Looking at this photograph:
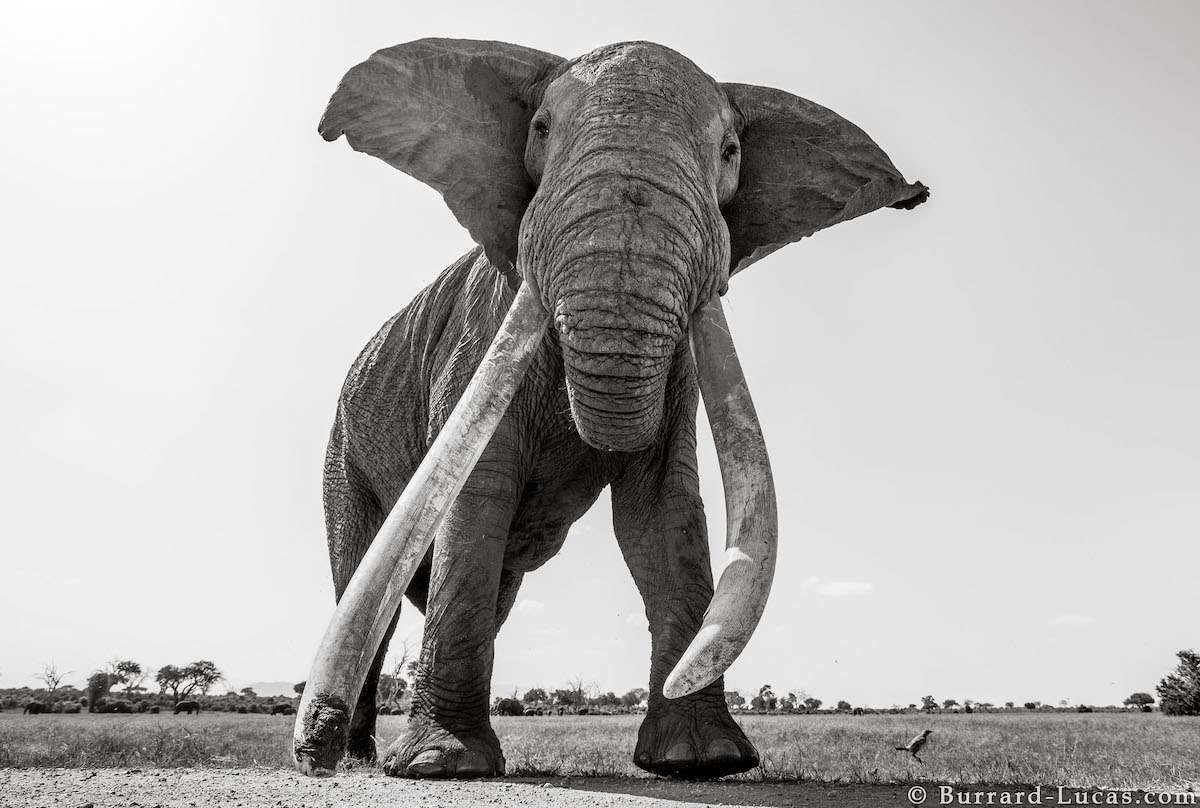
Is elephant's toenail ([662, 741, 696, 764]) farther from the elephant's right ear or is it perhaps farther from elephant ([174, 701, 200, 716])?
elephant ([174, 701, 200, 716])

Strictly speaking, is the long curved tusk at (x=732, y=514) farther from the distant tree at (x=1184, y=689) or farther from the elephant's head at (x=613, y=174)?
the distant tree at (x=1184, y=689)

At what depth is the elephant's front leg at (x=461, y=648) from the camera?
5.23 metres

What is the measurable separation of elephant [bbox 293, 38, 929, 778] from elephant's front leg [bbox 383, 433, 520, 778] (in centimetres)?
1

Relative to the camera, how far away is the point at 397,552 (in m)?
3.85

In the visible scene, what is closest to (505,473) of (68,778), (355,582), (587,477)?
(587,477)

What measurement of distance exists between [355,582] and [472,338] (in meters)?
2.83

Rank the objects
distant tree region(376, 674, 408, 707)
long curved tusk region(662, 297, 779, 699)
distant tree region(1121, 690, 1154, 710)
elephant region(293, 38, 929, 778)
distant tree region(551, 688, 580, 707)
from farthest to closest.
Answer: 1. distant tree region(1121, 690, 1154, 710)
2. distant tree region(551, 688, 580, 707)
3. distant tree region(376, 674, 408, 707)
4. elephant region(293, 38, 929, 778)
5. long curved tusk region(662, 297, 779, 699)

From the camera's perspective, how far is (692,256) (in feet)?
15.1

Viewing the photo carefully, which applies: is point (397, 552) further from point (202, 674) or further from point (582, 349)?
point (202, 674)

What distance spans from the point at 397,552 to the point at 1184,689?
4611 cm

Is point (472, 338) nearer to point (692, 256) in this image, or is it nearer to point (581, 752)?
point (692, 256)

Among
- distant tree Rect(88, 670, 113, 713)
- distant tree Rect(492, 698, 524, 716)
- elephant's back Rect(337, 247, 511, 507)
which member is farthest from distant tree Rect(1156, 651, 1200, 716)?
distant tree Rect(88, 670, 113, 713)

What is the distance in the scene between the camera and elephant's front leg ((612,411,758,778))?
17.3ft

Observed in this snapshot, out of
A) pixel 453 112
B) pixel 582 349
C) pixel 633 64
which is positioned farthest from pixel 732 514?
pixel 453 112
